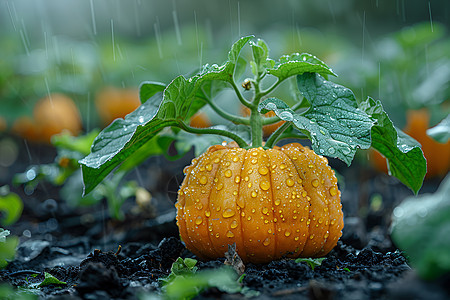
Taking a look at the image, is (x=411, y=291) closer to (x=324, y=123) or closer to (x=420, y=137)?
(x=324, y=123)

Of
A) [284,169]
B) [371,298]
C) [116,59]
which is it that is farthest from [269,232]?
[116,59]

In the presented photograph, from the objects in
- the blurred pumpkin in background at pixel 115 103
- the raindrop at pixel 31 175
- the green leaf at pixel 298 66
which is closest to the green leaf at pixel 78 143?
the raindrop at pixel 31 175

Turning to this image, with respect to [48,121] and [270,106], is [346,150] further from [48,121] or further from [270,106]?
[48,121]

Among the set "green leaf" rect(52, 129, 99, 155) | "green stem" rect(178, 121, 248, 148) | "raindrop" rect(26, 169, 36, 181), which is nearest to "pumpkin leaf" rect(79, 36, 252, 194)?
"green stem" rect(178, 121, 248, 148)

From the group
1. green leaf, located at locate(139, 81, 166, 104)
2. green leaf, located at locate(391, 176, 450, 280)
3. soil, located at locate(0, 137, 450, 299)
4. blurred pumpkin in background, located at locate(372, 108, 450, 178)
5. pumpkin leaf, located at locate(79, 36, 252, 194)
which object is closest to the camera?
green leaf, located at locate(391, 176, 450, 280)

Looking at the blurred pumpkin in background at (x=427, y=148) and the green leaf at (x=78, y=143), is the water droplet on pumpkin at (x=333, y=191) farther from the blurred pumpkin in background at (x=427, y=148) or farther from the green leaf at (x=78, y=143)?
the blurred pumpkin in background at (x=427, y=148)

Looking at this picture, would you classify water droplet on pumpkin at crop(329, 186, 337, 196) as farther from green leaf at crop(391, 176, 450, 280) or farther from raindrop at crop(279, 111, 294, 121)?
green leaf at crop(391, 176, 450, 280)
